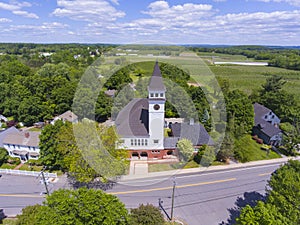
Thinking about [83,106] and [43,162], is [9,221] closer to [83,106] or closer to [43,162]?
[43,162]

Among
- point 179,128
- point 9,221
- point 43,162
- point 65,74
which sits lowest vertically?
point 9,221

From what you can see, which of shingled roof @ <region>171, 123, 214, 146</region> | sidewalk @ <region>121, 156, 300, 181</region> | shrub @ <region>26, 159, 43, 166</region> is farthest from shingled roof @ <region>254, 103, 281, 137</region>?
shrub @ <region>26, 159, 43, 166</region>

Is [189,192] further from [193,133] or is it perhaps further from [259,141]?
[259,141]

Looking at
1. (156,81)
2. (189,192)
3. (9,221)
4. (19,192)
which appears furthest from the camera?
(156,81)

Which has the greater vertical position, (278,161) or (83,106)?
(83,106)

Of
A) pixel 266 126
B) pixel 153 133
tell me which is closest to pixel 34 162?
pixel 153 133

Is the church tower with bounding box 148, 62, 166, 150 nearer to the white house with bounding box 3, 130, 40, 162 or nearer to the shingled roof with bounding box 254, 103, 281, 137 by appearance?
the white house with bounding box 3, 130, 40, 162

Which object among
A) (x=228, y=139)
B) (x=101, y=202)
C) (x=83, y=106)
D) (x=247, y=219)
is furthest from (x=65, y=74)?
(x=247, y=219)
